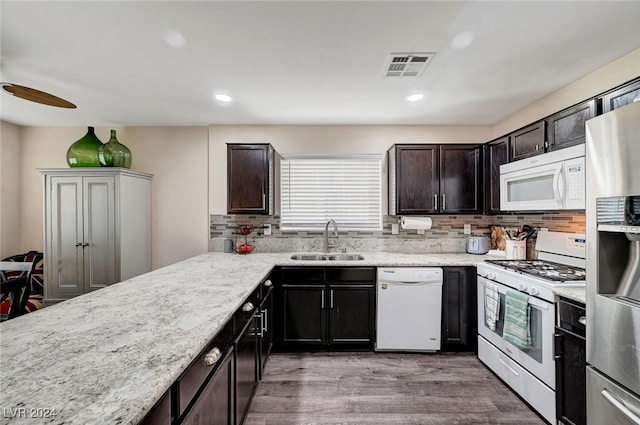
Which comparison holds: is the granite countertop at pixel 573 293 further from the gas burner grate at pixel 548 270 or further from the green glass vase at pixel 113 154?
the green glass vase at pixel 113 154

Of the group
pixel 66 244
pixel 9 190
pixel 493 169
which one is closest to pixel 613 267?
pixel 493 169

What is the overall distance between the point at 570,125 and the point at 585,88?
464 millimetres

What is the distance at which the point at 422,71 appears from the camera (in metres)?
2.16

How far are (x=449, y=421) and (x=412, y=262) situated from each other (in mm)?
1290

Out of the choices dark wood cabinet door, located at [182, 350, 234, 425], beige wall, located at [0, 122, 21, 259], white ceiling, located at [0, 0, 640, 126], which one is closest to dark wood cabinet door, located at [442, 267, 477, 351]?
white ceiling, located at [0, 0, 640, 126]

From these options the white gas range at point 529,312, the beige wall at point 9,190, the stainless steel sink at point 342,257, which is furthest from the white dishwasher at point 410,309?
the beige wall at point 9,190

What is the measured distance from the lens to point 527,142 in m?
2.52

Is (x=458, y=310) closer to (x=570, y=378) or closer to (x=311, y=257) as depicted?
(x=570, y=378)

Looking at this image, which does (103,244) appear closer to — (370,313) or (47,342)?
(47,342)

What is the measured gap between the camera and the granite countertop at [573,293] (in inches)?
63.4

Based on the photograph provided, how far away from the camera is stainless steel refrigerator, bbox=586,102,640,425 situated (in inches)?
48.7

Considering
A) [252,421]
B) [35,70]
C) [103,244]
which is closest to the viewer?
[252,421]

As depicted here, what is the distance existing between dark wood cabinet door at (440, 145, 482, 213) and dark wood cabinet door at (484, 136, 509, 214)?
0.25ft

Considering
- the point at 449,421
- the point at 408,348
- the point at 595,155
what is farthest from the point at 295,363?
the point at 595,155
